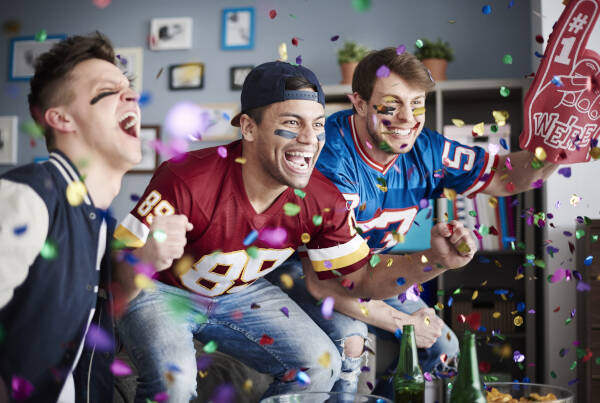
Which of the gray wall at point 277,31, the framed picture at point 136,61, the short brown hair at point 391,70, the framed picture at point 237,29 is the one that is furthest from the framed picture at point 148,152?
the short brown hair at point 391,70

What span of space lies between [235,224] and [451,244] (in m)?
0.57

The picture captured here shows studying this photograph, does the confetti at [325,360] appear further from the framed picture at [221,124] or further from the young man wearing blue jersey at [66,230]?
the framed picture at [221,124]

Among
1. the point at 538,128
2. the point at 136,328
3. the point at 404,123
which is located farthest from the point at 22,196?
the point at 538,128

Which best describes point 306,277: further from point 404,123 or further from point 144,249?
point 144,249

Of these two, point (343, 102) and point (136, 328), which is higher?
point (343, 102)

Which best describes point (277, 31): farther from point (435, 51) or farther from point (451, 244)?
point (451, 244)

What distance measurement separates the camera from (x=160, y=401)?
1508 millimetres

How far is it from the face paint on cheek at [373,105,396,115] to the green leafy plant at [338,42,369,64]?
5.39ft

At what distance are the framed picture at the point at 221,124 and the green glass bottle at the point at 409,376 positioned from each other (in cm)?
292

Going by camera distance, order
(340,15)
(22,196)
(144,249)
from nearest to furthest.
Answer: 1. (22,196)
2. (144,249)
3. (340,15)

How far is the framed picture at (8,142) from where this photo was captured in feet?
14.4

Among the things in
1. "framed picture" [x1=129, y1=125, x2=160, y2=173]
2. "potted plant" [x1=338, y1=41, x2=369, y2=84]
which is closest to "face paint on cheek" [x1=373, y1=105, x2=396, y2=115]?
"potted plant" [x1=338, y1=41, x2=369, y2=84]

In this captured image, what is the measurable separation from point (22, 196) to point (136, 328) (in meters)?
0.58

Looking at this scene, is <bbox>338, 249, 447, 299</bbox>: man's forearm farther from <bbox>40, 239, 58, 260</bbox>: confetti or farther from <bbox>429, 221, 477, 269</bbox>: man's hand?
<bbox>40, 239, 58, 260</bbox>: confetti
